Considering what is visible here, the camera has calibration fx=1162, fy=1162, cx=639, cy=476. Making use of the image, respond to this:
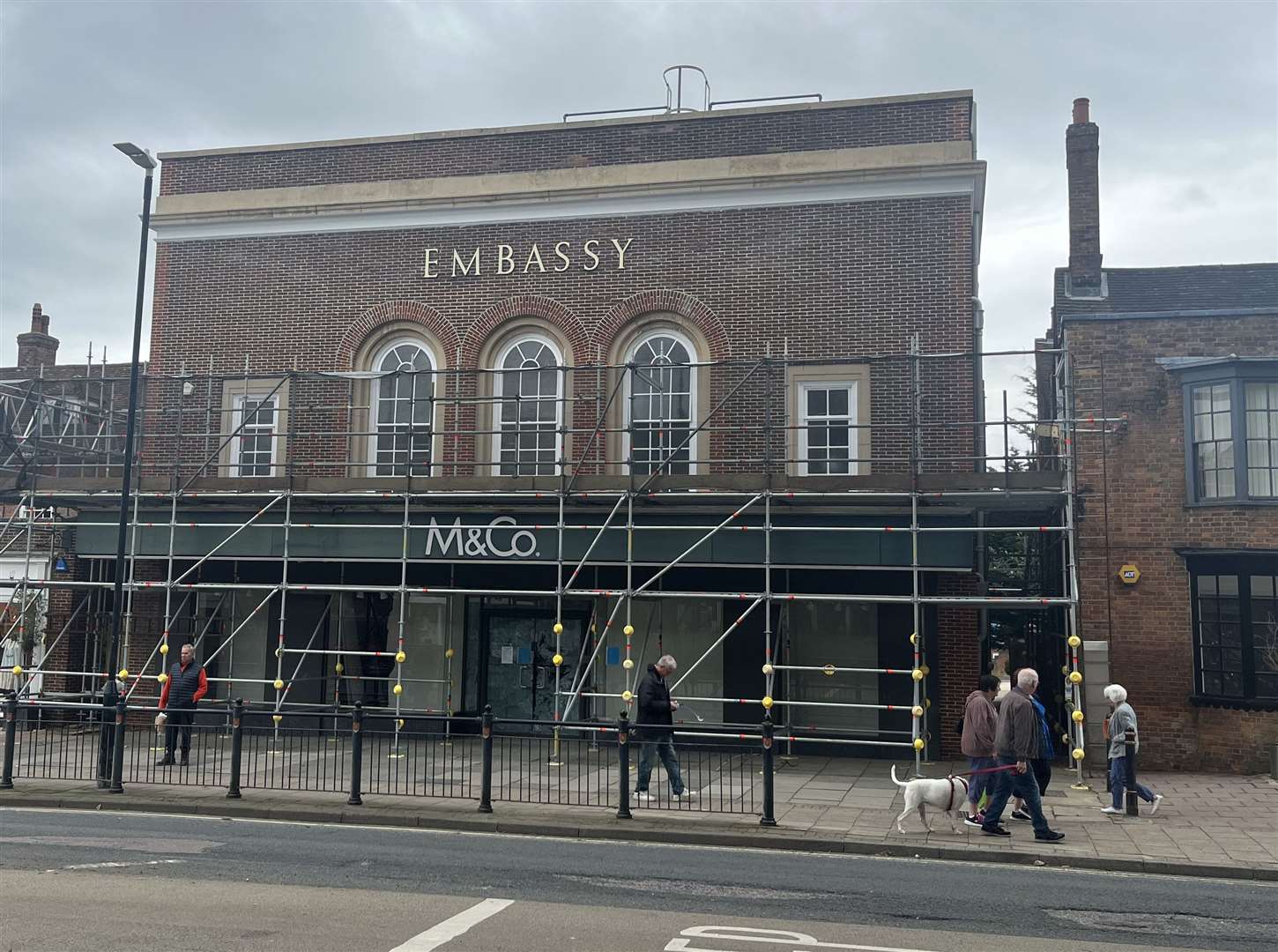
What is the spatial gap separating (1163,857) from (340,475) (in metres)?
13.9

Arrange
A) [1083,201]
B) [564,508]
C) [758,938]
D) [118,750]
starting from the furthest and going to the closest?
1. [1083,201]
2. [564,508]
3. [118,750]
4. [758,938]

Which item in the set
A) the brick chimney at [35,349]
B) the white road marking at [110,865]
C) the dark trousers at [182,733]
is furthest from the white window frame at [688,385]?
the brick chimney at [35,349]

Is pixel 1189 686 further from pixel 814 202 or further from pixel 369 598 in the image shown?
pixel 369 598

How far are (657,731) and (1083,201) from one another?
13811 millimetres

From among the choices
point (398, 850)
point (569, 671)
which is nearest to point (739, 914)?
point (398, 850)

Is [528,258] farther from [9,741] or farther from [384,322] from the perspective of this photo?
[9,741]

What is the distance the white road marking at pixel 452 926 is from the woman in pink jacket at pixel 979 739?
18.9 ft

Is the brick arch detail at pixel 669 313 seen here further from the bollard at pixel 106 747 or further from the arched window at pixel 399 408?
the bollard at pixel 106 747

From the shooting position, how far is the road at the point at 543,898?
7375 millimetres

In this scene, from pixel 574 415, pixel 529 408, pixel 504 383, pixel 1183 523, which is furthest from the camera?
pixel 504 383

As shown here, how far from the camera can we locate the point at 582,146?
19672 mm

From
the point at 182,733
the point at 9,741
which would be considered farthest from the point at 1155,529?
the point at 9,741

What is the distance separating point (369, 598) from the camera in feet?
63.4

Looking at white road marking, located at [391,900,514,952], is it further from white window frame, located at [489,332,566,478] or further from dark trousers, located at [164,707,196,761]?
white window frame, located at [489,332,566,478]
